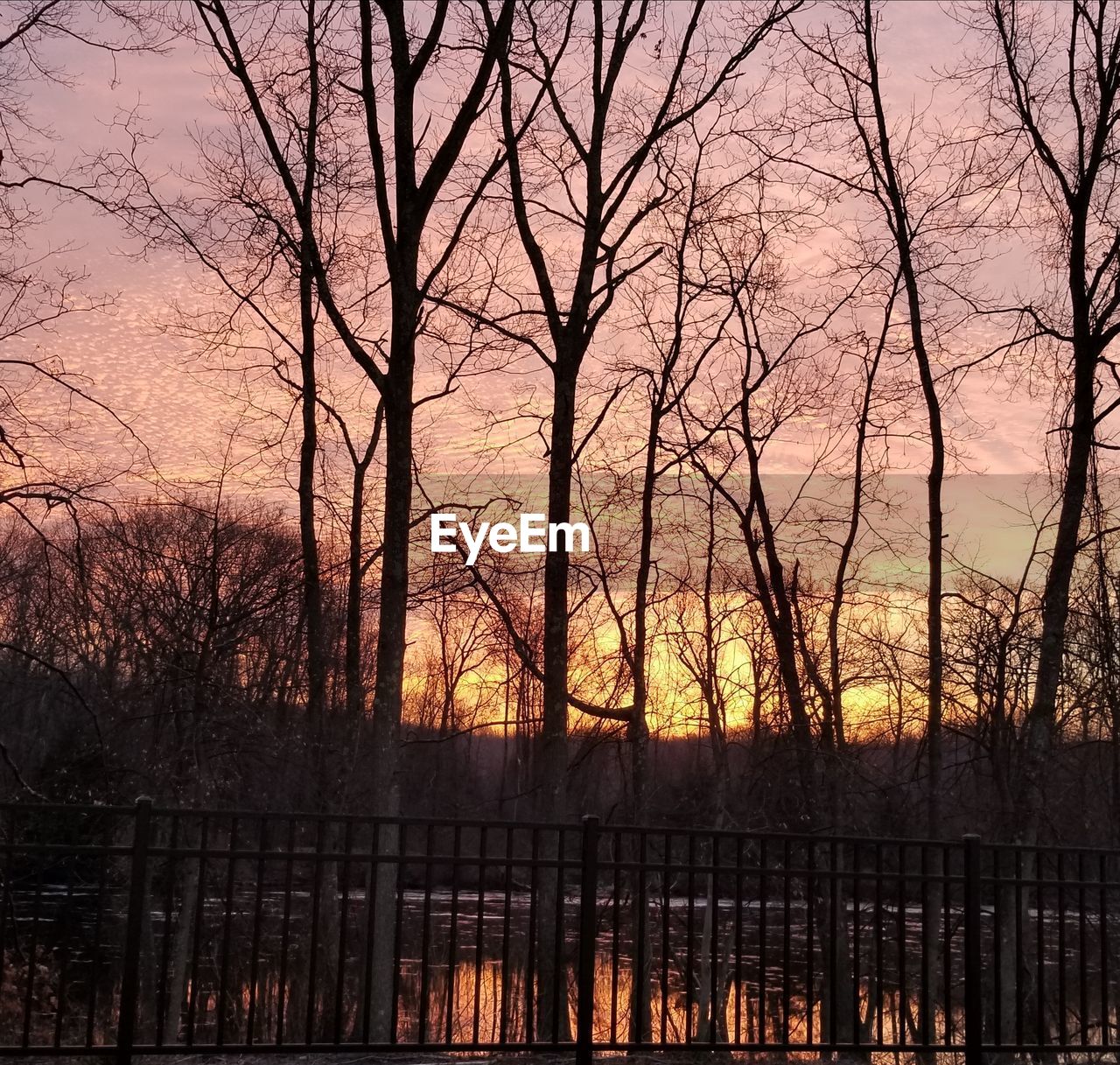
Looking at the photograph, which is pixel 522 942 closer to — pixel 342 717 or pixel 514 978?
pixel 514 978

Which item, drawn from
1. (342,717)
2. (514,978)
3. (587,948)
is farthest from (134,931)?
(514,978)

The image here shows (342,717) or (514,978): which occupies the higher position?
(342,717)

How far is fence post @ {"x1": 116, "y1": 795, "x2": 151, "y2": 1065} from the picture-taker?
20.6 ft

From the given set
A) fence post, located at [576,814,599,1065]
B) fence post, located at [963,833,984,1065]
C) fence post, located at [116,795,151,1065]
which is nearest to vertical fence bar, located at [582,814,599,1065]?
fence post, located at [576,814,599,1065]

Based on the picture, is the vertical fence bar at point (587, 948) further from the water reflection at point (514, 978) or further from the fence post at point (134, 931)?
the fence post at point (134, 931)

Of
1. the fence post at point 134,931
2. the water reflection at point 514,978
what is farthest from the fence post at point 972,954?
the fence post at point 134,931

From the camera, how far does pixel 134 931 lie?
6301mm

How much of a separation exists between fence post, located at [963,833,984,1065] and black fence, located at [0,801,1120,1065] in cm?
2

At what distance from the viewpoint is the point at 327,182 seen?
14523 millimetres

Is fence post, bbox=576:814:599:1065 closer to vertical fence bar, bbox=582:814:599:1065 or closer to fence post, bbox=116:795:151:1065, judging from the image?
vertical fence bar, bbox=582:814:599:1065

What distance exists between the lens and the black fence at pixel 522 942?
6.50m

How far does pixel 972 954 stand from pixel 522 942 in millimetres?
23237

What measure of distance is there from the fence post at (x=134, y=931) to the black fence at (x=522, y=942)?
0.02 metres

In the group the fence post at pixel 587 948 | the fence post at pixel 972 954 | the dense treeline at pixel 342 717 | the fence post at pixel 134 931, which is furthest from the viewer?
the dense treeline at pixel 342 717
